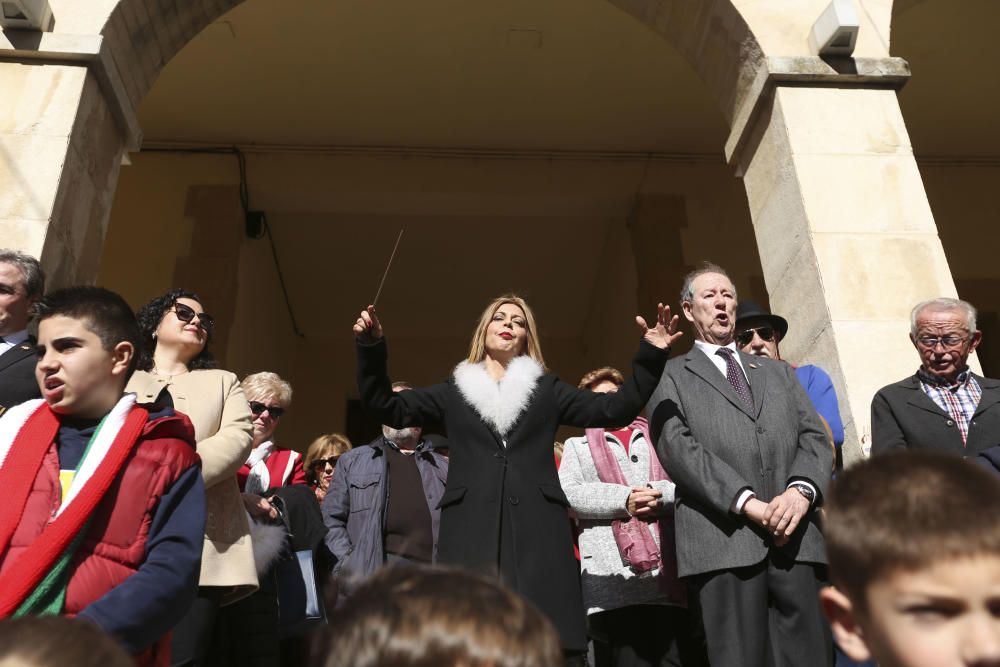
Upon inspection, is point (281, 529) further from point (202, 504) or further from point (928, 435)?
point (928, 435)

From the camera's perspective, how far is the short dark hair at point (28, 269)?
3.32 meters

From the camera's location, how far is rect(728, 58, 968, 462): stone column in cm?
397

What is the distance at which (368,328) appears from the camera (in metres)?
3.05

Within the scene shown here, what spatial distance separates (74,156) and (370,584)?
11.8 ft

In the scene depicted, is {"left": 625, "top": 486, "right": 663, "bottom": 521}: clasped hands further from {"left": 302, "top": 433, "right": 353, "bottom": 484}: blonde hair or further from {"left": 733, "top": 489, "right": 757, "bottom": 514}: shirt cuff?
{"left": 302, "top": 433, "right": 353, "bottom": 484}: blonde hair

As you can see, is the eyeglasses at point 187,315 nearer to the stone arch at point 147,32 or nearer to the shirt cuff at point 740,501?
the stone arch at point 147,32

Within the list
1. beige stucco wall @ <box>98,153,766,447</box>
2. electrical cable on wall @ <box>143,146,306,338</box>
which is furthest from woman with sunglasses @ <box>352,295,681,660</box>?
electrical cable on wall @ <box>143,146,306,338</box>

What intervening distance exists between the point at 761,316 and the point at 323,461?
252cm

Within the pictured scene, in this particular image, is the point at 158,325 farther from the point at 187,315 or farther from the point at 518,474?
the point at 518,474

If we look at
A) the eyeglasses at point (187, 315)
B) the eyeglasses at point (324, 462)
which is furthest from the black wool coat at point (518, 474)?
the eyeglasses at point (324, 462)

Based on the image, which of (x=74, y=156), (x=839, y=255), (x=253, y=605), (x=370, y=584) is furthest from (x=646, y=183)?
(x=370, y=584)

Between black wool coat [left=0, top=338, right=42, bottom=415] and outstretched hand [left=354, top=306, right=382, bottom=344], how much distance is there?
→ 0.99m

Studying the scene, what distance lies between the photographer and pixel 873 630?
1340 millimetres

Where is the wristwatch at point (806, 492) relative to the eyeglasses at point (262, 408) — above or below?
below
